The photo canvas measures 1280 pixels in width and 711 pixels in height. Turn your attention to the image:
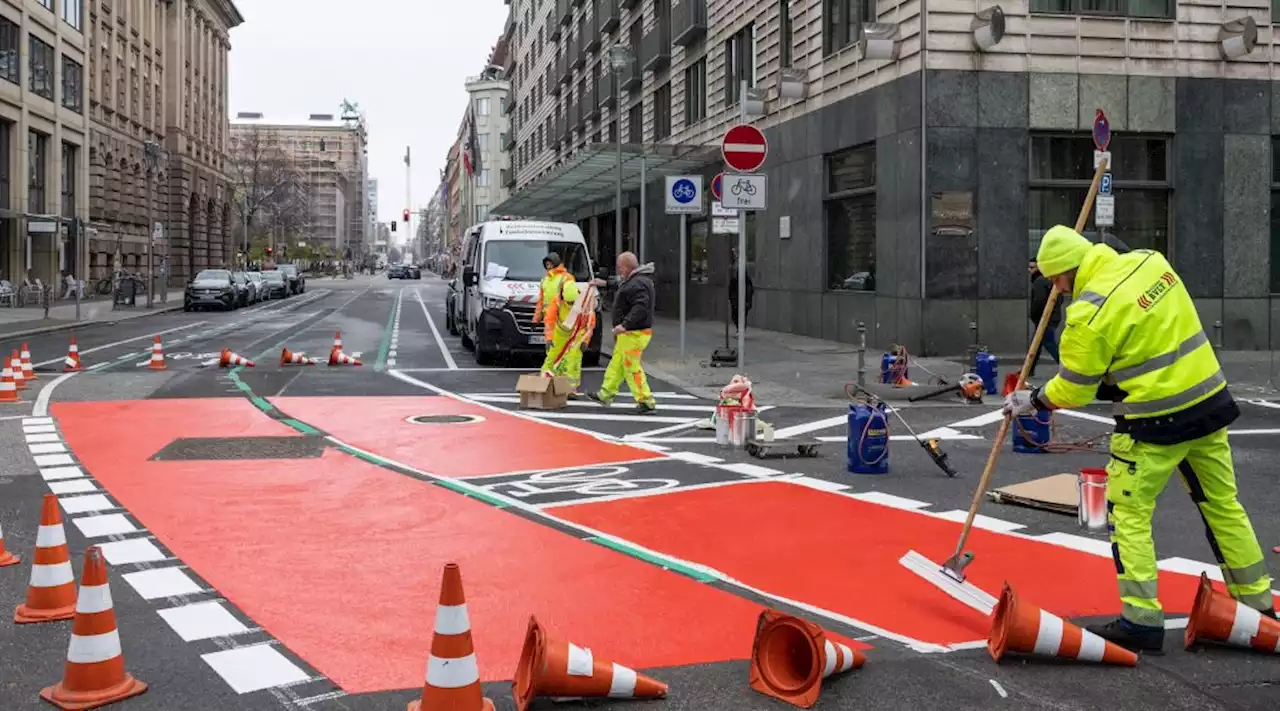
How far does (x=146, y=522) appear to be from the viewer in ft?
24.2

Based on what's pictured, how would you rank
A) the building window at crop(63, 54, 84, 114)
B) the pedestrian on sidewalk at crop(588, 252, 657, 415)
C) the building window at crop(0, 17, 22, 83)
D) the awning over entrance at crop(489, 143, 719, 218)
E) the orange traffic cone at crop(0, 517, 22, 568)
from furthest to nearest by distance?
the building window at crop(63, 54, 84, 114)
the building window at crop(0, 17, 22, 83)
the awning over entrance at crop(489, 143, 719, 218)
the pedestrian on sidewalk at crop(588, 252, 657, 415)
the orange traffic cone at crop(0, 517, 22, 568)

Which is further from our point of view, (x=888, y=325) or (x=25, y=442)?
(x=888, y=325)

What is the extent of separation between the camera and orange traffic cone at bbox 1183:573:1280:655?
4816 mm

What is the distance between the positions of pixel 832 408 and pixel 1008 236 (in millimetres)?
7424

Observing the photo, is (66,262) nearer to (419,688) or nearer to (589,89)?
(589,89)

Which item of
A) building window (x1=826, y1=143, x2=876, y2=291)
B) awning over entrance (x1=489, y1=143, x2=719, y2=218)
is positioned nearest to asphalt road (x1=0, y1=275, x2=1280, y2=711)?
Result: building window (x1=826, y1=143, x2=876, y2=291)

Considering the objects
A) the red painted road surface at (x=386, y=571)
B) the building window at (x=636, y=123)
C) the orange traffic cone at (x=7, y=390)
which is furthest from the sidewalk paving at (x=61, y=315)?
the red painted road surface at (x=386, y=571)

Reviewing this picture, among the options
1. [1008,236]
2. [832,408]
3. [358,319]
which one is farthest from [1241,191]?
[358,319]

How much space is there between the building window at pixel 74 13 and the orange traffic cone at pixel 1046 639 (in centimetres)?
5311

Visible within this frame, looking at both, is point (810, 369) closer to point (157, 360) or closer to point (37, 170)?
point (157, 360)

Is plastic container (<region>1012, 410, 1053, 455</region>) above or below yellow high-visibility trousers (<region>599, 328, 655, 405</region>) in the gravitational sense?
below

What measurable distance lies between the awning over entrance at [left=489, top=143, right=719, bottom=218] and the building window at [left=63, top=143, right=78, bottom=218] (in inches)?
827

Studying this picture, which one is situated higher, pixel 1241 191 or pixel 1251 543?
pixel 1241 191

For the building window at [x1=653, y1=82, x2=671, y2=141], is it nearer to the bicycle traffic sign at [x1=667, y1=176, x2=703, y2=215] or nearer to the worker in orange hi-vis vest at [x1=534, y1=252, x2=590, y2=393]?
the bicycle traffic sign at [x1=667, y1=176, x2=703, y2=215]
